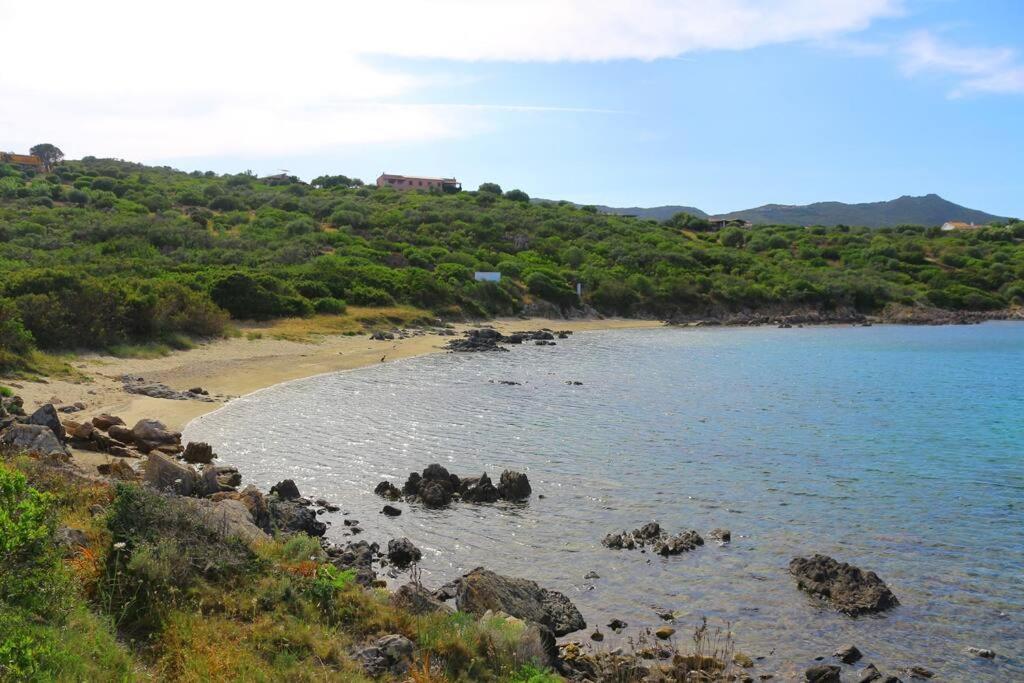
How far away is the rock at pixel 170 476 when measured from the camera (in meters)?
14.1

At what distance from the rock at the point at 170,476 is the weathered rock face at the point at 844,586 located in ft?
34.8

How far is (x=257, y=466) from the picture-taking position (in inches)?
779

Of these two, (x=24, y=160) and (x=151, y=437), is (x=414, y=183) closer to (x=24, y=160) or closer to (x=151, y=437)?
(x=24, y=160)

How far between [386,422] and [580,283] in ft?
178

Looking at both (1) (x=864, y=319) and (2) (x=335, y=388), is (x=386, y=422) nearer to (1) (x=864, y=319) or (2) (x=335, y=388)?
(2) (x=335, y=388)

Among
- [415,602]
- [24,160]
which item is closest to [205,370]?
[415,602]

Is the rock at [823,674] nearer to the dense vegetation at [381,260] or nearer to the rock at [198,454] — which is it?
the rock at [198,454]

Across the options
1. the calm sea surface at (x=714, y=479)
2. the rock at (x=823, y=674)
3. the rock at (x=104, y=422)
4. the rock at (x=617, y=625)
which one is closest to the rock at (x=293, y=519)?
the calm sea surface at (x=714, y=479)

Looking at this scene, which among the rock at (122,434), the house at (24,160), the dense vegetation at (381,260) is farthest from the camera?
the house at (24,160)

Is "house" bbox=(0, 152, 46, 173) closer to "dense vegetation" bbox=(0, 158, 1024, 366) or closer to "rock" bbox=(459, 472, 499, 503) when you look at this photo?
"dense vegetation" bbox=(0, 158, 1024, 366)

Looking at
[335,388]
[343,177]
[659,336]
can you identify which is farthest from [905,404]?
[343,177]

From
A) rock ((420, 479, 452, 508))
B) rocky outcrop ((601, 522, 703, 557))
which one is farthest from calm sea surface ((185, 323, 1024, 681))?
rock ((420, 479, 452, 508))

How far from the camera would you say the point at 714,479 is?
19.6 m

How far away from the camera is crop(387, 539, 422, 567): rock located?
45.1 ft
